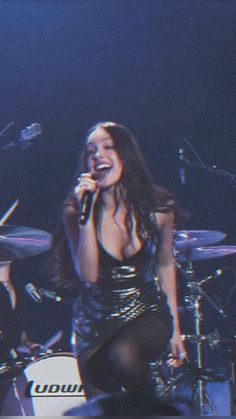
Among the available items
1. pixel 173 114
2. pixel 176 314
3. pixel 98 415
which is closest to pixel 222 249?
pixel 176 314

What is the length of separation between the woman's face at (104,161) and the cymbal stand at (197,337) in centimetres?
66

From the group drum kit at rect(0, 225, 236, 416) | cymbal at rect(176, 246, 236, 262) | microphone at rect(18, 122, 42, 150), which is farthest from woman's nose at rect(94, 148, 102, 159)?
cymbal at rect(176, 246, 236, 262)

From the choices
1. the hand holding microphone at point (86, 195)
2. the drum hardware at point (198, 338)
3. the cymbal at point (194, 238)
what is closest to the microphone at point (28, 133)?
the hand holding microphone at point (86, 195)

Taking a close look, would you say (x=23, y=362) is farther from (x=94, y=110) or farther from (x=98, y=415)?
(x=98, y=415)

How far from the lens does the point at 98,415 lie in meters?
1.09

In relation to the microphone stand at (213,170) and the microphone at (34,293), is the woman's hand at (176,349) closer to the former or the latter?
the microphone at (34,293)

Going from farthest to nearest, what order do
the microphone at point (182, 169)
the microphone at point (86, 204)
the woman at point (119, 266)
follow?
the microphone at point (182, 169) → the microphone at point (86, 204) → the woman at point (119, 266)

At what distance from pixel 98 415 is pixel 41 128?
105 inches

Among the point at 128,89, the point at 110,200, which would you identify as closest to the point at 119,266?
the point at 110,200

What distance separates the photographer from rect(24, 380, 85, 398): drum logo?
10.8ft

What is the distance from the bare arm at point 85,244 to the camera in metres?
2.91

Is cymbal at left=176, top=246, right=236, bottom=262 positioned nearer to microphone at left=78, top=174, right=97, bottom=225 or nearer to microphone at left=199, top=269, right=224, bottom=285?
microphone at left=199, top=269, right=224, bottom=285

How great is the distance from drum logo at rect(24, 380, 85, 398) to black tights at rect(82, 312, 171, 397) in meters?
0.62

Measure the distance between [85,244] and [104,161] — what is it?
1.83 feet
